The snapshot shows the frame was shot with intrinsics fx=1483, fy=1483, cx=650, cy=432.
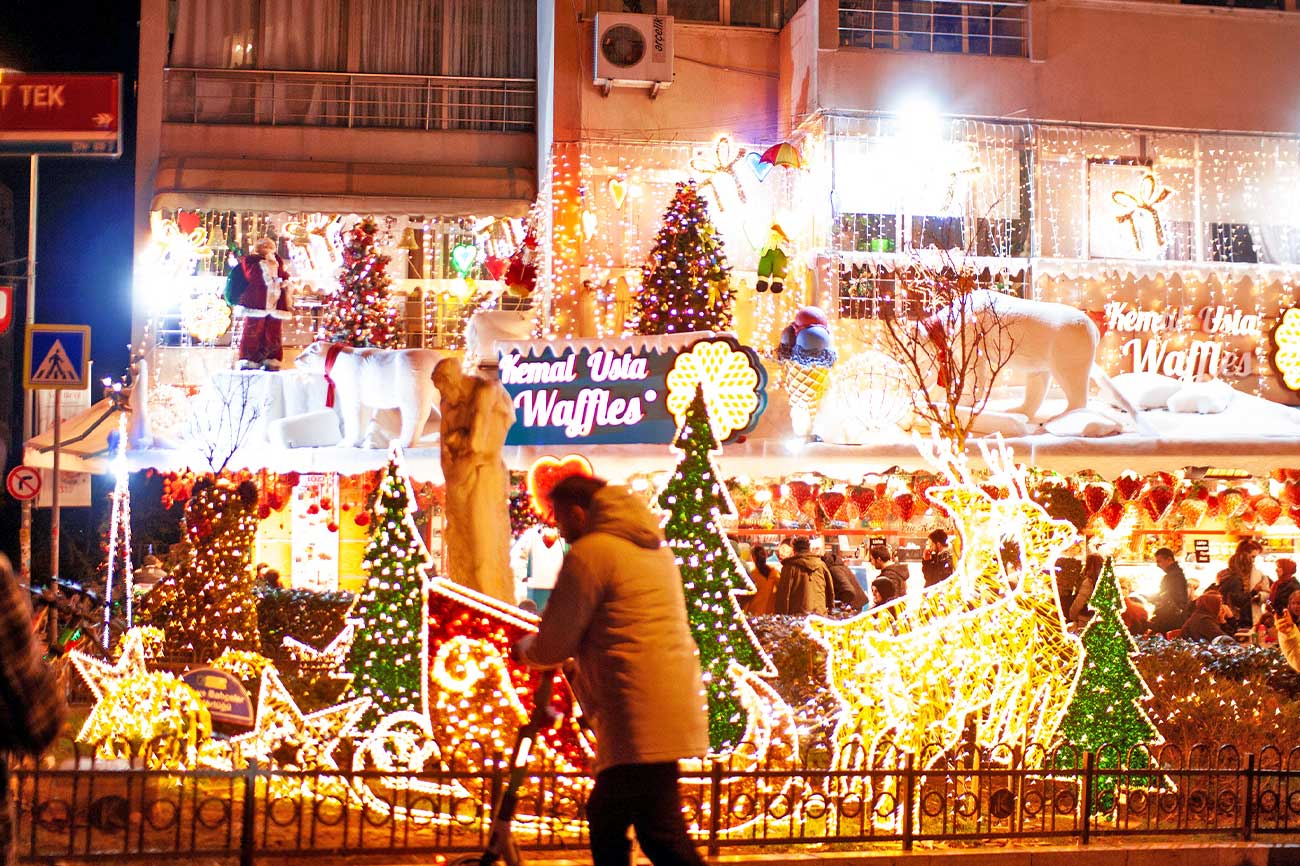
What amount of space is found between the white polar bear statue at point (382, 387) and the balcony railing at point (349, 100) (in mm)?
7783

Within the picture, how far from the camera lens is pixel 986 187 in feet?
70.8

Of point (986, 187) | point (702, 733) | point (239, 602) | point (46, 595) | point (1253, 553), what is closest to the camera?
point (702, 733)

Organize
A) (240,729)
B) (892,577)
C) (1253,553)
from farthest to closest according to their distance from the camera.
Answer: (1253,553) < (892,577) < (240,729)

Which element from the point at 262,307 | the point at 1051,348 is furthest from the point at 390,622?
the point at 262,307

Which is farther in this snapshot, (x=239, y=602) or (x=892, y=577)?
(x=892, y=577)

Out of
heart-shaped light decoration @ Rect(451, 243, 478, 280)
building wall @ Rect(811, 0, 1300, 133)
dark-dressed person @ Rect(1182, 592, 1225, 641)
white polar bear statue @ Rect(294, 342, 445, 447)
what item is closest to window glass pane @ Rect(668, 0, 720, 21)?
building wall @ Rect(811, 0, 1300, 133)

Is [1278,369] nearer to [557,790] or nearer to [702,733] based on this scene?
[557,790]

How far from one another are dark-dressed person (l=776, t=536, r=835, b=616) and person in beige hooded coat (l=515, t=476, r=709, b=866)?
10.3 m

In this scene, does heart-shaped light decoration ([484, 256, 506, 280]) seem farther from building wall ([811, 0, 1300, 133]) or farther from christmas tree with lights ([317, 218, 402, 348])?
building wall ([811, 0, 1300, 133])

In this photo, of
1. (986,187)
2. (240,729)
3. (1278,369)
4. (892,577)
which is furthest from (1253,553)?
(240,729)

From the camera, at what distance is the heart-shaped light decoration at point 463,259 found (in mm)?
24070

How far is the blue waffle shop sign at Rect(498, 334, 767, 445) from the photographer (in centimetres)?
1645

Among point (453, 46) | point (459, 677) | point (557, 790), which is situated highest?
point (453, 46)

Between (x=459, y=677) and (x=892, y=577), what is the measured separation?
885 cm
